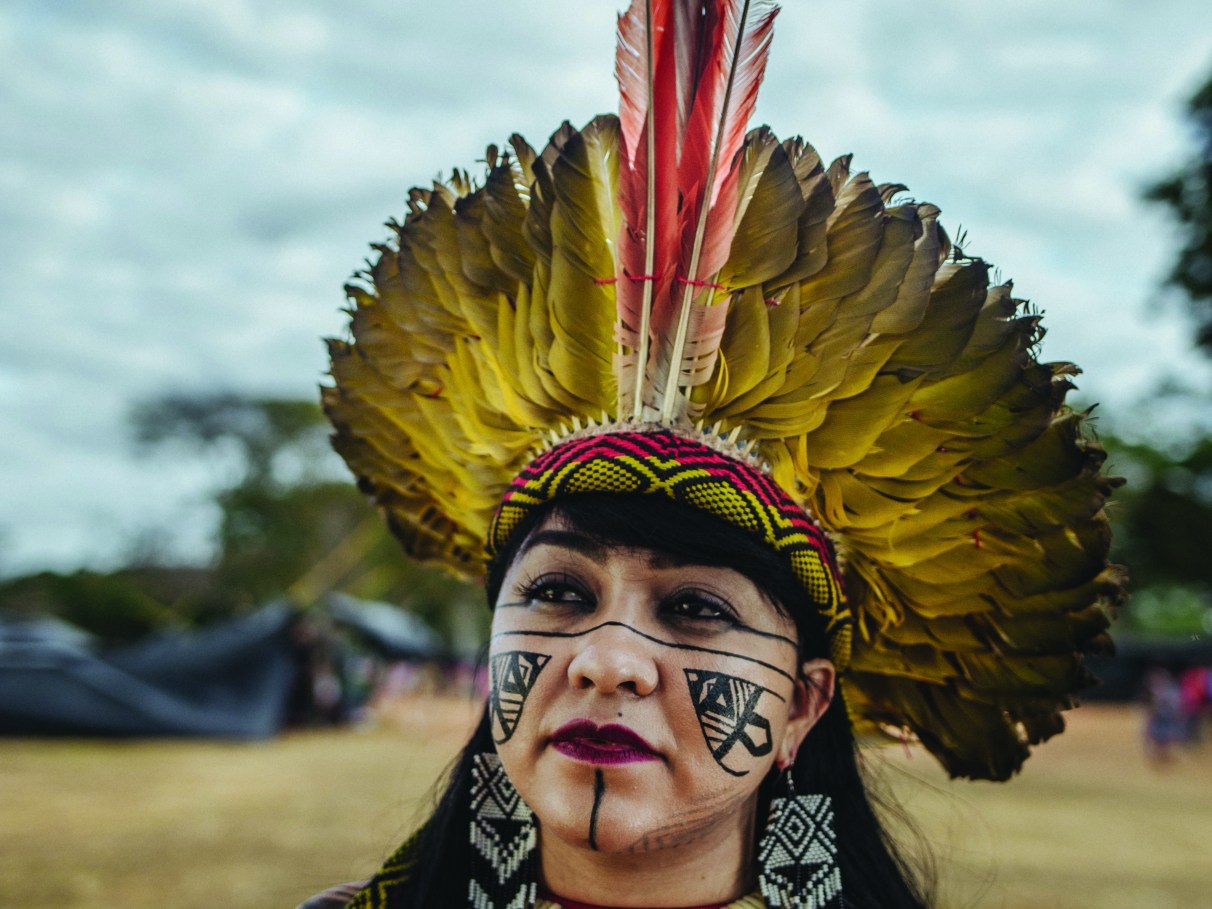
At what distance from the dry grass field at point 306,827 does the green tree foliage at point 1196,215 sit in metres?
9.77

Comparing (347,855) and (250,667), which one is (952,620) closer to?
(347,855)

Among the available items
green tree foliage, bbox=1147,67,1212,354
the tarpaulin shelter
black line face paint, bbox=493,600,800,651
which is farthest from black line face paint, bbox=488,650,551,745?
green tree foliage, bbox=1147,67,1212,354

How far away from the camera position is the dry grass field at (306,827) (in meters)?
7.20

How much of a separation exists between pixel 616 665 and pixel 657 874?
47 centimetres

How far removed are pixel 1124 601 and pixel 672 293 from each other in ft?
4.34

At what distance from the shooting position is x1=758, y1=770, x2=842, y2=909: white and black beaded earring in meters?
2.08

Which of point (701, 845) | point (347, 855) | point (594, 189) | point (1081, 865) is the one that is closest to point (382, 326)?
point (594, 189)

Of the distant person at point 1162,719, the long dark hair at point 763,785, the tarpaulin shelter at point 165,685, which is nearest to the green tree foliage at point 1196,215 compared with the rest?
the distant person at point 1162,719

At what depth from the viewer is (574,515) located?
6.84ft

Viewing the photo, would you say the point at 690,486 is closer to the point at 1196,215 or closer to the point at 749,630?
the point at 749,630

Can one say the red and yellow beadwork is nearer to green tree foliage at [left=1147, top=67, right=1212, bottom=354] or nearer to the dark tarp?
the dark tarp

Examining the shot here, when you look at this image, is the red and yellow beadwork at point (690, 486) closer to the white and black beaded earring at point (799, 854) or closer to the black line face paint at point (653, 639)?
the black line face paint at point (653, 639)

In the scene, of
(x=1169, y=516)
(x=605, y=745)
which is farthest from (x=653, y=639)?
(x=1169, y=516)

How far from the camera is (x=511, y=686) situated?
2.03 meters
